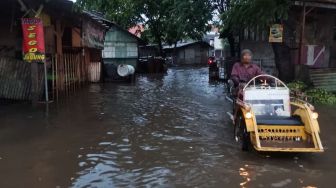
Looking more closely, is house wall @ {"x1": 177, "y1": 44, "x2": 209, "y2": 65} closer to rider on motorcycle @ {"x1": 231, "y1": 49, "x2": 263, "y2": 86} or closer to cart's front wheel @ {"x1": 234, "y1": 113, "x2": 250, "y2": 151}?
rider on motorcycle @ {"x1": 231, "y1": 49, "x2": 263, "y2": 86}

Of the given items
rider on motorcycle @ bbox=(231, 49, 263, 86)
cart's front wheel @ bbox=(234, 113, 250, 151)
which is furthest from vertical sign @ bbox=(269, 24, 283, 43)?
cart's front wheel @ bbox=(234, 113, 250, 151)

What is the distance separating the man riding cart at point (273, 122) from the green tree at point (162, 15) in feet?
29.3

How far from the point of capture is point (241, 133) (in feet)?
27.1

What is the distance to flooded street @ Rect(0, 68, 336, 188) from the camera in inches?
255

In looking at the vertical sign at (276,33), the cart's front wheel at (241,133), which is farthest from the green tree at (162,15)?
the cart's front wheel at (241,133)

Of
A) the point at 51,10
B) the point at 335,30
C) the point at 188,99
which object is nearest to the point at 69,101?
the point at 51,10

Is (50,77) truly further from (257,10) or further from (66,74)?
(257,10)

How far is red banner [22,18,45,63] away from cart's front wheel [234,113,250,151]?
6996 mm

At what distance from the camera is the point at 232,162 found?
293 inches

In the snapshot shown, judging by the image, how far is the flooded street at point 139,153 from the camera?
255 inches

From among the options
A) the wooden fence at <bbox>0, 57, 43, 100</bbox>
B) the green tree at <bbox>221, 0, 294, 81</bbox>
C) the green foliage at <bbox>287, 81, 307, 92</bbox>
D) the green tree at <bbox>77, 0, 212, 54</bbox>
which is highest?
the green tree at <bbox>77, 0, 212, 54</bbox>

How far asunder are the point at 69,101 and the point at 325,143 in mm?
9212

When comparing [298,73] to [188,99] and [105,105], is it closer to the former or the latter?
[188,99]

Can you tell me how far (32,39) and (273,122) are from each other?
8231mm
